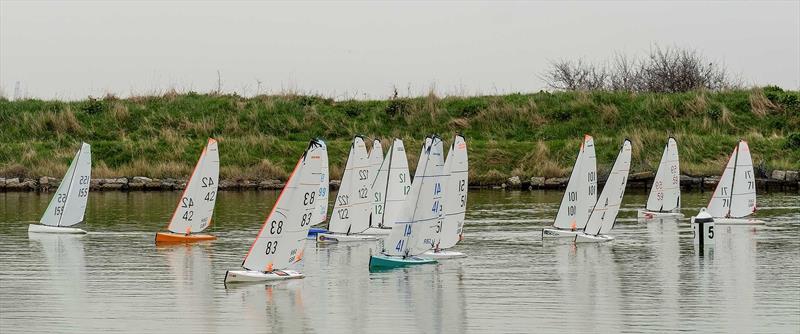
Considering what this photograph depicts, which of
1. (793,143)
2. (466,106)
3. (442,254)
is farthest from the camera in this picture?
(466,106)

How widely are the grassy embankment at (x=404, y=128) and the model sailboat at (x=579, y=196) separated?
21.7 metres

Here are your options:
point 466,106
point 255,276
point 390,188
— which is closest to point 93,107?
point 466,106

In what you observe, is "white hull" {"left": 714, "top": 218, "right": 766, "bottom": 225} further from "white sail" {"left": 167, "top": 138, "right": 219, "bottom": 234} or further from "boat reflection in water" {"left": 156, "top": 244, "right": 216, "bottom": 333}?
"boat reflection in water" {"left": 156, "top": 244, "right": 216, "bottom": 333}

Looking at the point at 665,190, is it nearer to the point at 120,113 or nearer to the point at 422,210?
the point at 422,210

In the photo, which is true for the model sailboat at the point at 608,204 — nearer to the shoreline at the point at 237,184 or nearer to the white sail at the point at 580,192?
the white sail at the point at 580,192

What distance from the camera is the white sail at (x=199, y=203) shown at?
123 feet

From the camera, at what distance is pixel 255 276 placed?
89.0 ft

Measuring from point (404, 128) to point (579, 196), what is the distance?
105 ft

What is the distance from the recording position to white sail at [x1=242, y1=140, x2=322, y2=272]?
87.2 ft

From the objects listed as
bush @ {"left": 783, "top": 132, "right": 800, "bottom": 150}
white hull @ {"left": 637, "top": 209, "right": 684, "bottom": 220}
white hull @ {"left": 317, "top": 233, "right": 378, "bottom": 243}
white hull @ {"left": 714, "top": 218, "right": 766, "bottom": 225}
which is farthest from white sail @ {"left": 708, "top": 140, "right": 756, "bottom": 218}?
bush @ {"left": 783, "top": 132, "right": 800, "bottom": 150}

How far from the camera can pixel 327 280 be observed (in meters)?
29.0

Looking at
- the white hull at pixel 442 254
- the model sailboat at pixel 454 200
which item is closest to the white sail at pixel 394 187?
the white hull at pixel 442 254

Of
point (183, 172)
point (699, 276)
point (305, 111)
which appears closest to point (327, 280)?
point (699, 276)

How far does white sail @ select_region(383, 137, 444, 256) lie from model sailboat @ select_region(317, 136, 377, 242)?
6883mm
